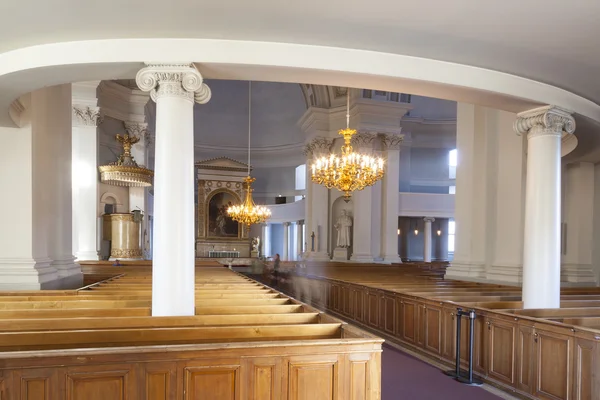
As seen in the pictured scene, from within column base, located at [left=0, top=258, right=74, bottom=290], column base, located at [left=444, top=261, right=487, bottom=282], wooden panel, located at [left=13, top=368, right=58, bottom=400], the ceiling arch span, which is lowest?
column base, located at [left=444, top=261, right=487, bottom=282]

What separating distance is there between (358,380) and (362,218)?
38.2ft

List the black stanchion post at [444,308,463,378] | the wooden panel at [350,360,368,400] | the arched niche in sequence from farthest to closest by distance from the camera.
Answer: the arched niche → the black stanchion post at [444,308,463,378] → the wooden panel at [350,360,368,400]

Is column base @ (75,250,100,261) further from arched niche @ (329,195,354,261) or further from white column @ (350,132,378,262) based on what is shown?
white column @ (350,132,378,262)

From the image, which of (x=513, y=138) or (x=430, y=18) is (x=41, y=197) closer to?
(x=430, y=18)

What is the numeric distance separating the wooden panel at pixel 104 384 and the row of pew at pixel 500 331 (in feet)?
12.6

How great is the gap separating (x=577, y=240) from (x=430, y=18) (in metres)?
7.80

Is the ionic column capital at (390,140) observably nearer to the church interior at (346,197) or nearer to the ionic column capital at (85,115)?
the church interior at (346,197)

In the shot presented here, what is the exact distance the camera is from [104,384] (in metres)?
2.81

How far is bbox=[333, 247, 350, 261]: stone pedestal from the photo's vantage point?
15.0m

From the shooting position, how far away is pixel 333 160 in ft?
31.2

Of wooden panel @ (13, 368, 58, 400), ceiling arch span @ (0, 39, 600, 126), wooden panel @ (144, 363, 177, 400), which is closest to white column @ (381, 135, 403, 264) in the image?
ceiling arch span @ (0, 39, 600, 126)

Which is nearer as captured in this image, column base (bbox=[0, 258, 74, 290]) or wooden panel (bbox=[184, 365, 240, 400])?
wooden panel (bbox=[184, 365, 240, 400])

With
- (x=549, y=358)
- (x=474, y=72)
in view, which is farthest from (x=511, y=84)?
(x=549, y=358)

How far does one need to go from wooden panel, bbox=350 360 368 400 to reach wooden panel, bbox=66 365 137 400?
1499 mm
